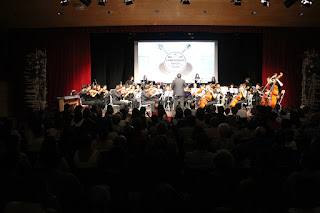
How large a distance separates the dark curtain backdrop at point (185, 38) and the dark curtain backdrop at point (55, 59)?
0.53m

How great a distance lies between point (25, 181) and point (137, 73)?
10.7 metres

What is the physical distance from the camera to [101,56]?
39.9ft

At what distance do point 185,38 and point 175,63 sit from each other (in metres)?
1.09

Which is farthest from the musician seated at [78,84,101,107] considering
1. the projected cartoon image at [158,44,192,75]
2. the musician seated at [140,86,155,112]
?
the projected cartoon image at [158,44,192,75]

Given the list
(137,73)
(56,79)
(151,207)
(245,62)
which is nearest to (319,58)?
(245,62)

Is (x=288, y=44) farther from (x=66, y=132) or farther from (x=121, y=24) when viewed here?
(x=66, y=132)

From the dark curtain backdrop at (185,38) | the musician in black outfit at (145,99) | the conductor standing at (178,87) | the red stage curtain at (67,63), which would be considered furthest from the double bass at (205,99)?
the red stage curtain at (67,63)

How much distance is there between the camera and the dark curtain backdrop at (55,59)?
11.6m

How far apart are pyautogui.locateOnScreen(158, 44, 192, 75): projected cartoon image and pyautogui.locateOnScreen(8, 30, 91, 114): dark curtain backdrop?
9.80 feet

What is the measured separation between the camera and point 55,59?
11.7 metres

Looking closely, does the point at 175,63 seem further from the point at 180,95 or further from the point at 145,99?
the point at 180,95

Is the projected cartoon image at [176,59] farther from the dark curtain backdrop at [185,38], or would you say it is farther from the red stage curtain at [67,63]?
the red stage curtain at [67,63]

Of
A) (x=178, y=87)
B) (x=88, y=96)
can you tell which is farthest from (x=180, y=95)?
(x=88, y=96)

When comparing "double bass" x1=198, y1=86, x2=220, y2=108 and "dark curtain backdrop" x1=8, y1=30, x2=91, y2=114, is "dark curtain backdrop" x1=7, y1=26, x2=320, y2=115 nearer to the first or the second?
"dark curtain backdrop" x1=8, y1=30, x2=91, y2=114
